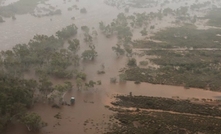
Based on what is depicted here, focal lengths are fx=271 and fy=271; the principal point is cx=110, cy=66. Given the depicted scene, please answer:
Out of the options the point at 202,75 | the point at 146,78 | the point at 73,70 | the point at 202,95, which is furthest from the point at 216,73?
the point at 73,70

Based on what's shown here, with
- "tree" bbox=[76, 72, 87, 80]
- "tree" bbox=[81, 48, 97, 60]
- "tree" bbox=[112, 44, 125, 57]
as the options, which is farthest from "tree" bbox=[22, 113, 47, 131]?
"tree" bbox=[112, 44, 125, 57]

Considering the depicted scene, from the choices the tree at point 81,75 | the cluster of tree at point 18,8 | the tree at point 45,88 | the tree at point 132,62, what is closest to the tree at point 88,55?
the tree at point 81,75

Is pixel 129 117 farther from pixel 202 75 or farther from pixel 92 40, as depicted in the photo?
pixel 92 40

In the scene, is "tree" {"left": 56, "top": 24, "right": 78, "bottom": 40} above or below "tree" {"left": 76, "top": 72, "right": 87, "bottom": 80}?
above

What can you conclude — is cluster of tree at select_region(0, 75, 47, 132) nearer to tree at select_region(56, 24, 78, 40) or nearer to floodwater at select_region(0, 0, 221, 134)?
floodwater at select_region(0, 0, 221, 134)

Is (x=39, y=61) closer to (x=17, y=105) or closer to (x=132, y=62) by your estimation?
(x=17, y=105)

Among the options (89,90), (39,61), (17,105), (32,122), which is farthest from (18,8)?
(32,122)

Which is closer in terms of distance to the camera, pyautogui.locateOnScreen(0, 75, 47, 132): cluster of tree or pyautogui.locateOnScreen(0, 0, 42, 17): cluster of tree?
pyautogui.locateOnScreen(0, 75, 47, 132): cluster of tree
